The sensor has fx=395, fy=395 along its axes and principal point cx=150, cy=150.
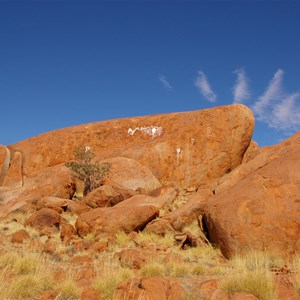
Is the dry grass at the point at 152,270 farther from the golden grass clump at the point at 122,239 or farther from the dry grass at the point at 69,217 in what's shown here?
the dry grass at the point at 69,217

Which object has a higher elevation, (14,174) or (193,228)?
(14,174)

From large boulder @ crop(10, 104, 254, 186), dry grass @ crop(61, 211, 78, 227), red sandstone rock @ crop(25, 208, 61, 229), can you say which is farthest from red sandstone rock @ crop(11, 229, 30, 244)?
large boulder @ crop(10, 104, 254, 186)

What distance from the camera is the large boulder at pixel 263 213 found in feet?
31.0

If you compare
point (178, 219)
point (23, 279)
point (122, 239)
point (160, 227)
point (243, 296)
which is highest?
point (178, 219)

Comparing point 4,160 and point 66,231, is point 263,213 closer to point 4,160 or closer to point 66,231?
point 66,231

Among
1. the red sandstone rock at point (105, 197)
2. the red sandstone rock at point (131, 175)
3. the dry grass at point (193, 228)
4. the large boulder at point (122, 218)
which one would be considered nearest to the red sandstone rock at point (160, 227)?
the large boulder at point (122, 218)

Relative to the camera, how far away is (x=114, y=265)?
861 cm

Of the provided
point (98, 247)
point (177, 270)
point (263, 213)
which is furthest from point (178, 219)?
point (177, 270)

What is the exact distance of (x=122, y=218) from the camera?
1355 cm

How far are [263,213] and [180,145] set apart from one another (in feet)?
48.3

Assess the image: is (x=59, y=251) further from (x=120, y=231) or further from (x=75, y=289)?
(x=75, y=289)

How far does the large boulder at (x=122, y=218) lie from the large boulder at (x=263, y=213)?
325 centimetres

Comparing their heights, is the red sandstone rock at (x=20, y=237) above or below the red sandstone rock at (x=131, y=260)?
above

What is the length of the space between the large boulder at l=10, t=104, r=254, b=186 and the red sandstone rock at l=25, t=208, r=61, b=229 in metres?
9.41
